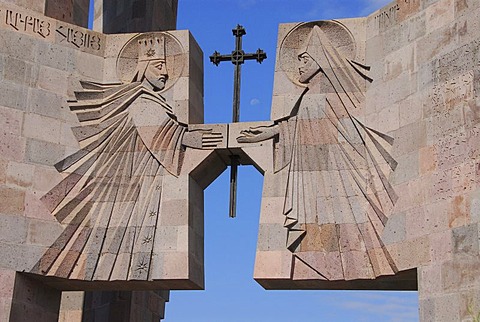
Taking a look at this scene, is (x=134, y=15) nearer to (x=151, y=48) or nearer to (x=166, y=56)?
(x=151, y=48)

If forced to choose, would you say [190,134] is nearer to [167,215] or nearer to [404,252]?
[167,215]

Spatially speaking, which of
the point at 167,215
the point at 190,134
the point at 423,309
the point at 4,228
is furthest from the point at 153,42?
the point at 423,309

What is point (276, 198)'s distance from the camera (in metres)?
13.9

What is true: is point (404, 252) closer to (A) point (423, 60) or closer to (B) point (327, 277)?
(B) point (327, 277)

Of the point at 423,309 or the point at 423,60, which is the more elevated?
the point at 423,60

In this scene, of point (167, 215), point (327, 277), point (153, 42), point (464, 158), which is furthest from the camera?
point (153, 42)

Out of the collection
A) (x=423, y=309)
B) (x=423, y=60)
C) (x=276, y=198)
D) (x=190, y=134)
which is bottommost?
(x=423, y=309)

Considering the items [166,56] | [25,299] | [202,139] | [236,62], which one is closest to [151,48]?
[166,56]

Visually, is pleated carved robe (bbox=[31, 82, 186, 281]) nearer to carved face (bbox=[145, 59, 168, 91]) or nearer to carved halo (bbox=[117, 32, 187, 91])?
carved face (bbox=[145, 59, 168, 91])

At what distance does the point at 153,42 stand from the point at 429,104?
5058 mm

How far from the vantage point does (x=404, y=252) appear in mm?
12750

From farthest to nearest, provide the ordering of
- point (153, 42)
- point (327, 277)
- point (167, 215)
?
point (153, 42) < point (167, 215) < point (327, 277)

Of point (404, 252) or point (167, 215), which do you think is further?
point (167, 215)

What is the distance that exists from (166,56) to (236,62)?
1.22m
